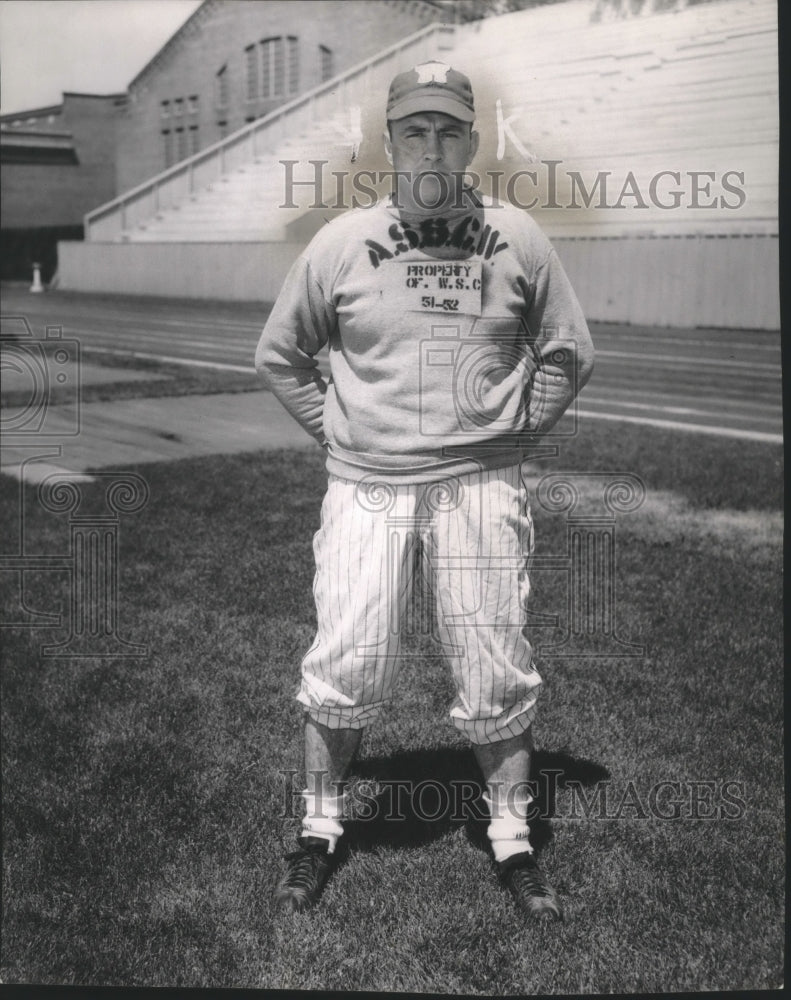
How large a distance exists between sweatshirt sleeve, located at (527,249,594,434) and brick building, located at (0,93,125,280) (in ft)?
55.8

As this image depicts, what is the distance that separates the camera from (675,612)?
486 cm

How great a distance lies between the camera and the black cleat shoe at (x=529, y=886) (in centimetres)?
265

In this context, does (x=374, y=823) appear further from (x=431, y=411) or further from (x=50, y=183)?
(x=50, y=183)

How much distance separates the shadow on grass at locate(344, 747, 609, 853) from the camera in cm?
304

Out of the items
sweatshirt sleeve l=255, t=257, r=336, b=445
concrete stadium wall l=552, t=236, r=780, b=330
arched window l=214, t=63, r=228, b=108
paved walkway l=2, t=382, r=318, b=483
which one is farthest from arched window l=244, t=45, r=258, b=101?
sweatshirt sleeve l=255, t=257, r=336, b=445

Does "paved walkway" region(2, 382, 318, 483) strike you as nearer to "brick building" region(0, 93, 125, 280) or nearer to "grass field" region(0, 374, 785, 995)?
"grass field" region(0, 374, 785, 995)

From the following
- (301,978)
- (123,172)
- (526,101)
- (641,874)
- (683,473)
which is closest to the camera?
(301,978)

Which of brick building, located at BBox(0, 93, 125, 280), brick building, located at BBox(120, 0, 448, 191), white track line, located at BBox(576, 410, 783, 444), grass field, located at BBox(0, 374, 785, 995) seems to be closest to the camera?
grass field, located at BBox(0, 374, 785, 995)

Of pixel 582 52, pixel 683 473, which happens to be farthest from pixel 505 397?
pixel 582 52

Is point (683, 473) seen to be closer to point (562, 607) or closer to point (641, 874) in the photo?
point (562, 607)

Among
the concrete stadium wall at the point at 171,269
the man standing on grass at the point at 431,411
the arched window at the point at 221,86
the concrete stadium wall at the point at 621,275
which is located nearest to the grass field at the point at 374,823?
the man standing on grass at the point at 431,411

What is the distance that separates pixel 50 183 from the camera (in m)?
26.4

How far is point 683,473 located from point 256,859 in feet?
17.2

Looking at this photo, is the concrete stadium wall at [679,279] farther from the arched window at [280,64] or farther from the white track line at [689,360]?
the arched window at [280,64]
